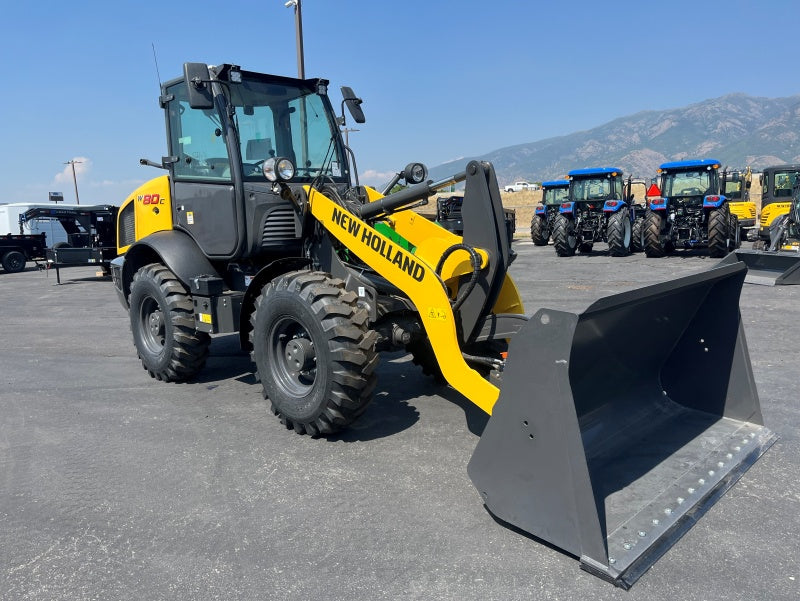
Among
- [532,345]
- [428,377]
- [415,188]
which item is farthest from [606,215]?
[532,345]

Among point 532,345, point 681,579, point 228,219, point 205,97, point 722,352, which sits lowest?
point 681,579

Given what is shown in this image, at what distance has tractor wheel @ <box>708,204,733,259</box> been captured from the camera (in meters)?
16.2

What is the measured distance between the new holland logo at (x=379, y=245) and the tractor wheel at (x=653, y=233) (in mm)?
14775

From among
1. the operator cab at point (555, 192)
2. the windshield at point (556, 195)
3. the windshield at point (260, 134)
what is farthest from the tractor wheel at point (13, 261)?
the windshield at point (556, 195)

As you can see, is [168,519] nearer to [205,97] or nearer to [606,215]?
[205,97]

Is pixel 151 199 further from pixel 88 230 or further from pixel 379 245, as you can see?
pixel 88 230

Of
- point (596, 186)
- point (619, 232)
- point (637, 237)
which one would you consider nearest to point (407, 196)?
point (619, 232)

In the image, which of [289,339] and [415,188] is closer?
[415,188]

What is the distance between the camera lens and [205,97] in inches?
182

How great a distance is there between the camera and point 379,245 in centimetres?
426

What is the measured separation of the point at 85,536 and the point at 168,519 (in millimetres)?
418

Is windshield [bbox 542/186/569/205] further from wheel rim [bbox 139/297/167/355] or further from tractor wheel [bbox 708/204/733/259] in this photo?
wheel rim [bbox 139/297/167/355]

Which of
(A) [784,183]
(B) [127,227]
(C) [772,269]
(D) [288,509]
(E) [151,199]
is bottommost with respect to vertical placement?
(D) [288,509]

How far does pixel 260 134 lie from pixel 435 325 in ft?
8.64
